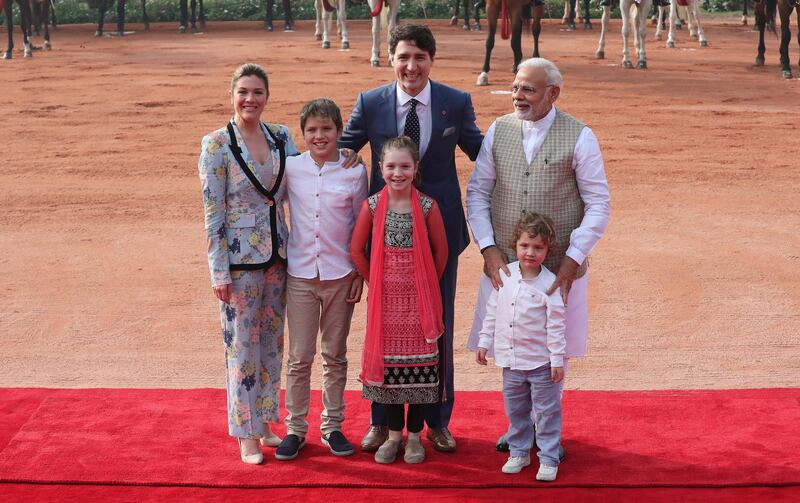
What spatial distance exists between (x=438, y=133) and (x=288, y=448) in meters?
1.58

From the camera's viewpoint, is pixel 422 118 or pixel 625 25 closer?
pixel 422 118

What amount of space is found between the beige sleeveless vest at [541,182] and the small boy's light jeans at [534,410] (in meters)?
0.51

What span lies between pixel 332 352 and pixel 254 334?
36cm

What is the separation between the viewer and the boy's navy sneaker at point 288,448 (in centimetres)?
534

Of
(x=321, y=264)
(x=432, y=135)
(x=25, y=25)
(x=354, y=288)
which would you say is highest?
(x=432, y=135)

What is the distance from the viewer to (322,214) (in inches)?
208

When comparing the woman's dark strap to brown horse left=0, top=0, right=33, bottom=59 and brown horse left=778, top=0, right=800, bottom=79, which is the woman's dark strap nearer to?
brown horse left=778, top=0, right=800, bottom=79

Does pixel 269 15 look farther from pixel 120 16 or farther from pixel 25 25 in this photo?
pixel 25 25

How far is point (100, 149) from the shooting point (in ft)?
47.4

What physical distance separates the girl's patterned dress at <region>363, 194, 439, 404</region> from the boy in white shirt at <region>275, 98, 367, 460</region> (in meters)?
0.20

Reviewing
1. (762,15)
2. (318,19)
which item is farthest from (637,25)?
(318,19)

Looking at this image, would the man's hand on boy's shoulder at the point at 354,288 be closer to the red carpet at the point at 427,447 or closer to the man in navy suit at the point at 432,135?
the man in navy suit at the point at 432,135

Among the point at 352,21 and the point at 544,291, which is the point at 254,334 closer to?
the point at 544,291

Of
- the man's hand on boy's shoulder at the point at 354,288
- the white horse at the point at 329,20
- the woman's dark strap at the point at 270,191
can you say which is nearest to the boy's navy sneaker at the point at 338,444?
the man's hand on boy's shoulder at the point at 354,288
